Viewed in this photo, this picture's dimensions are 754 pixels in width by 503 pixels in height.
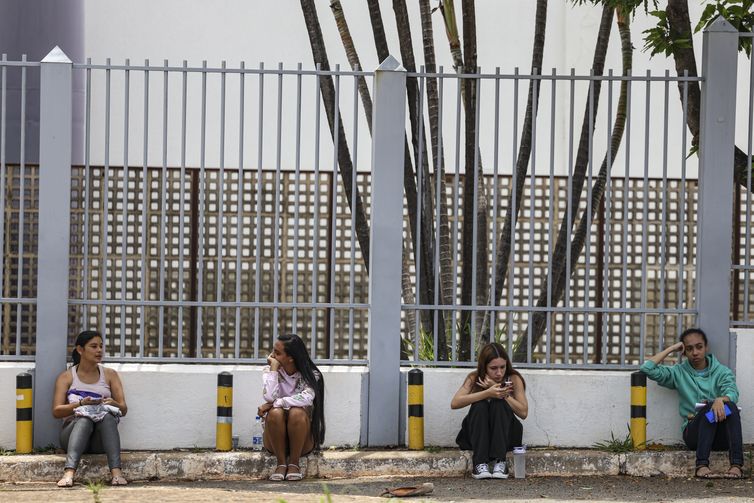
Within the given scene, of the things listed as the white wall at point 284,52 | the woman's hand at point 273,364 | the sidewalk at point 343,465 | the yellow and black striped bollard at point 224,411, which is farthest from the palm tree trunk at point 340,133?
the white wall at point 284,52

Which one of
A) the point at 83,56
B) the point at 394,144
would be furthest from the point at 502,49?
the point at 394,144

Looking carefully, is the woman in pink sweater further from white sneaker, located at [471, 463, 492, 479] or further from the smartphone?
the smartphone

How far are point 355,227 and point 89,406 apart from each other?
2141mm

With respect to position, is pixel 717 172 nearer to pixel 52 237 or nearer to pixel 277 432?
pixel 277 432

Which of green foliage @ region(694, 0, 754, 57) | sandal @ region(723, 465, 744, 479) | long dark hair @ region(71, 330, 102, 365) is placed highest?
green foliage @ region(694, 0, 754, 57)

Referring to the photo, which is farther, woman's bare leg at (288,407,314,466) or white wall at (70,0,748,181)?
white wall at (70,0,748,181)

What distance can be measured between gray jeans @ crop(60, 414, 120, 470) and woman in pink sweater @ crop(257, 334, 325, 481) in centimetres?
89

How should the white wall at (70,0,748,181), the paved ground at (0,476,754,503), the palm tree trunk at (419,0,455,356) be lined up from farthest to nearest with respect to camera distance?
1. the white wall at (70,0,748,181)
2. the palm tree trunk at (419,0,455,356)
3. the paved ground at (0,476,754,503)

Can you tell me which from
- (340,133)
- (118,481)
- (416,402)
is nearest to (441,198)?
(340,133)

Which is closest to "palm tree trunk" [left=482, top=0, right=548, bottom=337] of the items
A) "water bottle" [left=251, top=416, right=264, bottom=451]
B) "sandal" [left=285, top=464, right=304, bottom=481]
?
"water bottle" [left=251, top=416, right=264, bottom=451]

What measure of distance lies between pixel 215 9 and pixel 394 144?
5.89 meters

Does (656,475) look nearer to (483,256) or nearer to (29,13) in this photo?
(483,256)

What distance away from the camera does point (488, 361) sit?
794cm

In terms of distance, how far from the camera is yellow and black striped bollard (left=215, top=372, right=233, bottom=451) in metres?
7.92
